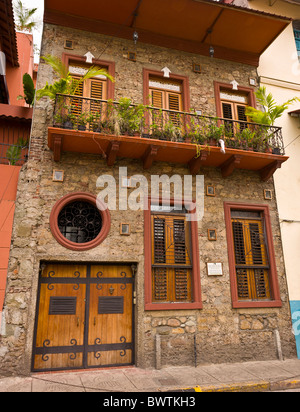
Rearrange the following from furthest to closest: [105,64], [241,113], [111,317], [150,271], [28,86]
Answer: [241,113], [28,86], [105,64], [150,271], [111,317]

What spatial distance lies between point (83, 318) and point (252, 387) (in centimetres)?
378

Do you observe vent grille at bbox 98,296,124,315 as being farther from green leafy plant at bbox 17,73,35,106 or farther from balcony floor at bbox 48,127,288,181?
green leafy plant at bbox 17,73,35,106

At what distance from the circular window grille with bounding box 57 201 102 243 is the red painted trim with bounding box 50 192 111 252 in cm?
17

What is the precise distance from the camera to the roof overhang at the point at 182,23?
27.7 feet

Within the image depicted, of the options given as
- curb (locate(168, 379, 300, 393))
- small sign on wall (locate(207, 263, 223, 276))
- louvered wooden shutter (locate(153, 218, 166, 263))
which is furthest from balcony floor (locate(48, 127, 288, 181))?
curb (locate(168, 379, 300, 393))

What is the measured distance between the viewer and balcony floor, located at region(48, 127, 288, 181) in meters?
7.25

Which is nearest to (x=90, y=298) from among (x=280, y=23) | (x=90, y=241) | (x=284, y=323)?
(x=90, y=241)

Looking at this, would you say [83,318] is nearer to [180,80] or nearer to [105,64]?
[105,64]

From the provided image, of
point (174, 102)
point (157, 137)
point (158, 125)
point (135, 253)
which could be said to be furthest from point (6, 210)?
point (174, 102)

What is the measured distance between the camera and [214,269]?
7.89 meters

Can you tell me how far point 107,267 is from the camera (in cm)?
749

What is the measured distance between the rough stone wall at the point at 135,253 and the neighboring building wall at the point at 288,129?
27 centimetres

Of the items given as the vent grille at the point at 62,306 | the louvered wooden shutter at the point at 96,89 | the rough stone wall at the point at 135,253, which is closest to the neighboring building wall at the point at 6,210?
the rough stone wall at the point at 135,253

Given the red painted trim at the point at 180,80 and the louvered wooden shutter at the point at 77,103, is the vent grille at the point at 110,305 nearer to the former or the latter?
the louvered wooden shutter at the point at 77,103
